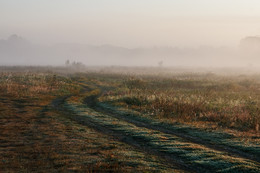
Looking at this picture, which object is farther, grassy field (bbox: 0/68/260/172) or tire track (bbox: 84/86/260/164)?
tire track (bbox: 84/86/260/164)

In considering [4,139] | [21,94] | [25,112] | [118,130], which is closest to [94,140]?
[118,130]

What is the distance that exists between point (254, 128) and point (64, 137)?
1694 centimetres

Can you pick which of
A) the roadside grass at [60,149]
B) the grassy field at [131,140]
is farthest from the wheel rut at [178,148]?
the roadside grass at [60,149]

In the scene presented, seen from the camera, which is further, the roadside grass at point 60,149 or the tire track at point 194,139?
the tire track at point 194,139

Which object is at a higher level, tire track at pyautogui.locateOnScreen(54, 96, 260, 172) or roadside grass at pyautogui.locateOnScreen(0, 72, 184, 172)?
roadside grass at pyautogui.locateOnScreen(0, 72, 184, 172)

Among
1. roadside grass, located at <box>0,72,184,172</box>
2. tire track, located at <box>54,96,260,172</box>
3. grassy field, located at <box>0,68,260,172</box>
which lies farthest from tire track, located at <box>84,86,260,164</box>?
roadside grass, located at <box>0,72,184,172</box>

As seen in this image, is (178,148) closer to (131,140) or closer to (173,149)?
(173,149)

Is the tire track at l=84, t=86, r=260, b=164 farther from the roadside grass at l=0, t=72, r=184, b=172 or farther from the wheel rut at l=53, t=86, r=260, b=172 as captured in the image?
the roadside grass at l=0, t=72, r=184, b=172

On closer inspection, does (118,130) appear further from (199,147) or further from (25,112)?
(25,112)

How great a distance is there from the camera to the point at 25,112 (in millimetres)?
26109

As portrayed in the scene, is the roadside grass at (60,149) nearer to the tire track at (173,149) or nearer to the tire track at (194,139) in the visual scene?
the tire track at (173,149)

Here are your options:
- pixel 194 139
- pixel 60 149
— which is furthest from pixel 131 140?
pixel 60 149

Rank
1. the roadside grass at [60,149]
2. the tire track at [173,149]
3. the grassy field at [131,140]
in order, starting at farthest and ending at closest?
the tire track at [173,149]
the grassy field at [131,140]
the roadside grass at [60,149]

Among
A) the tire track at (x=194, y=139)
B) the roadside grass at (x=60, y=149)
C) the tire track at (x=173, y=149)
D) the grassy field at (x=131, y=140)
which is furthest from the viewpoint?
the tire track at (x=194, y=139)
